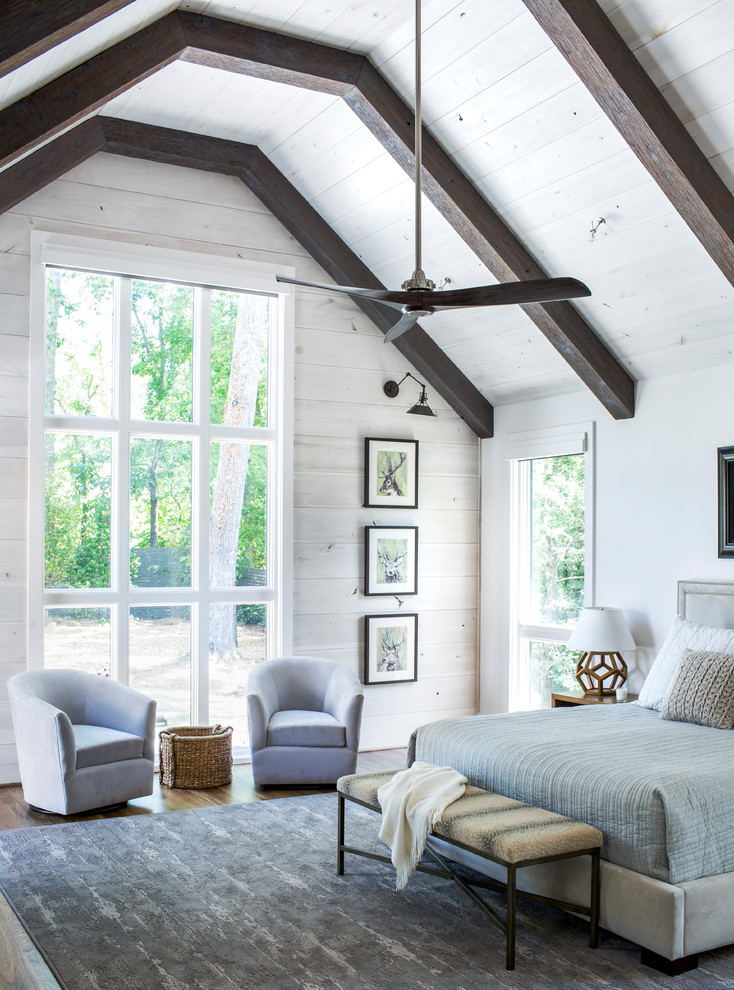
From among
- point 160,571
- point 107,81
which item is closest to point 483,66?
point 107,81

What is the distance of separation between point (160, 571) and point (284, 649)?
0.93 metres

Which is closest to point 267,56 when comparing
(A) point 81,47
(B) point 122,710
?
(A) point 81,47

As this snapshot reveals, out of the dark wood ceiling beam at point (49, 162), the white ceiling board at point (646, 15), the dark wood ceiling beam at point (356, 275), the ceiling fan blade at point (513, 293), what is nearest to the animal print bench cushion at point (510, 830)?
the ceiling fan blade at point (513, 293)

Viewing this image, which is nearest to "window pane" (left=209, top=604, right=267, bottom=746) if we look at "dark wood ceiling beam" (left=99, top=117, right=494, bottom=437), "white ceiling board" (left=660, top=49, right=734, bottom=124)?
"dark wood ceiling beam" (left=99, top=117, right=494, bottom=437)

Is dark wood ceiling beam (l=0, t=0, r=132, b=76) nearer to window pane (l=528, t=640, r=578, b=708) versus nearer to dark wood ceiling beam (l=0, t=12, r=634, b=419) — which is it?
dark wood ceiling beam (l=0, t=12, r=634, b=419)

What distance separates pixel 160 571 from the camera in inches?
225

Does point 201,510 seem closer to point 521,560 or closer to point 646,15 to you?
point 521,560

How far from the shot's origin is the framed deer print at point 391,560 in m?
6.28

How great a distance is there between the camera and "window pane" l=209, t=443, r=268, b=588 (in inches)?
232

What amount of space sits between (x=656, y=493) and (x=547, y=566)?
3.75 feet

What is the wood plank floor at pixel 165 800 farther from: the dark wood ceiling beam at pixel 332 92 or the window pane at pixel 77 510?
the dark wood ceiling beam at pixel 332 92

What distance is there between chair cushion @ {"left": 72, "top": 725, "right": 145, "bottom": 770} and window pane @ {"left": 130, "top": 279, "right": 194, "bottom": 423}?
1885 millimetres

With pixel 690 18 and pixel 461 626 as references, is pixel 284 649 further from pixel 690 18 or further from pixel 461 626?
pixel 690 18

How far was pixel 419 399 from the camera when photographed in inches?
257
